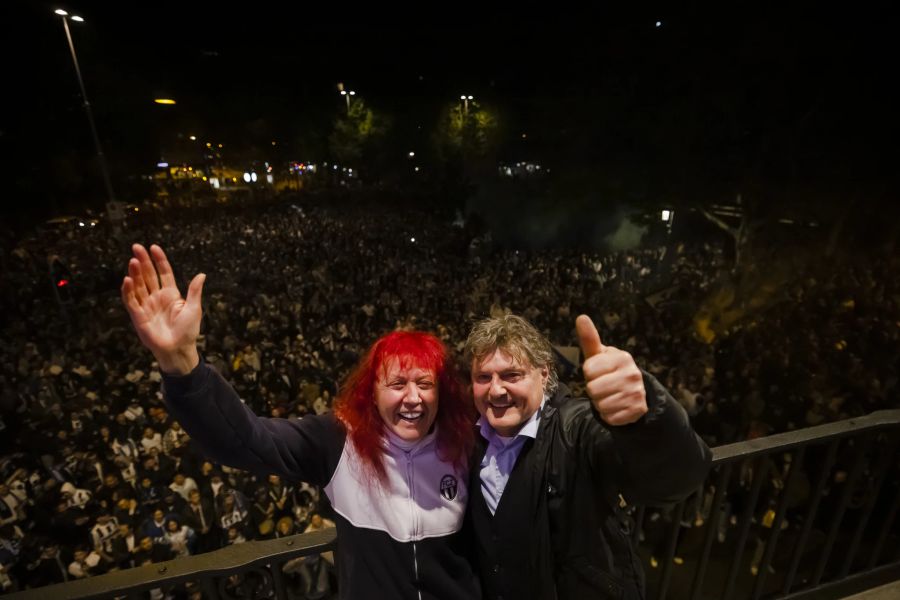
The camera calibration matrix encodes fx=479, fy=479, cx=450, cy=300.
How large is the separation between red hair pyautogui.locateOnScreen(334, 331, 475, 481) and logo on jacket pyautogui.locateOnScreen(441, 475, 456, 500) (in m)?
0.06

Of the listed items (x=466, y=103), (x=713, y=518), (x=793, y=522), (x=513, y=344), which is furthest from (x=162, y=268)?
(x=466, y=103)

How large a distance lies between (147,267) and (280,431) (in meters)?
0.72

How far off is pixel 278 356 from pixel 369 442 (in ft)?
28.1

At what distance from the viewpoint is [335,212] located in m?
35.5

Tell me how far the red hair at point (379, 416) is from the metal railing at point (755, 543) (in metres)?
0.38

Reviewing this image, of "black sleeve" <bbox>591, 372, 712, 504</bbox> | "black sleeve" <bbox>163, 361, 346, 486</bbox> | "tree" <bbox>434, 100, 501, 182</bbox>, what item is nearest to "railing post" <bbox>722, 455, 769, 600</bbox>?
"black sleeve" <bbox>591, 372, 712, 504</bbox>

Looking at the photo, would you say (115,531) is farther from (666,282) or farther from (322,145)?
(322,145)

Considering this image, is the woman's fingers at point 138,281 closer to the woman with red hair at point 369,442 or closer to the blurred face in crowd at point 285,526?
the woman with red hair at point 369,442

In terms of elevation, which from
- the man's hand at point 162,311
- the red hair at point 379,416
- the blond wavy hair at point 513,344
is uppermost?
the man's hand at point 162,311

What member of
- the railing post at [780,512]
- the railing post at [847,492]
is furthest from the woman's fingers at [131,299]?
the railing post at [847,492]

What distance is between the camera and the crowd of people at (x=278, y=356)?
17.5ft

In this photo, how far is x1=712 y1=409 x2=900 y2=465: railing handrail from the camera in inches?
82.9

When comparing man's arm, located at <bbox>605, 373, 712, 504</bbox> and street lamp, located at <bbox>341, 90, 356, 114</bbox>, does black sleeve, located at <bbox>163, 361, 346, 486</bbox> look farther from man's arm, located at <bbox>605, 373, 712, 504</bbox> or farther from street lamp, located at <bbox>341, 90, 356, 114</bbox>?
street lamp, located at <bbox>341, 90, 356, 114</bbox>

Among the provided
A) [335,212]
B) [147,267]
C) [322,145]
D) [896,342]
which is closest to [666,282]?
[896,342]
